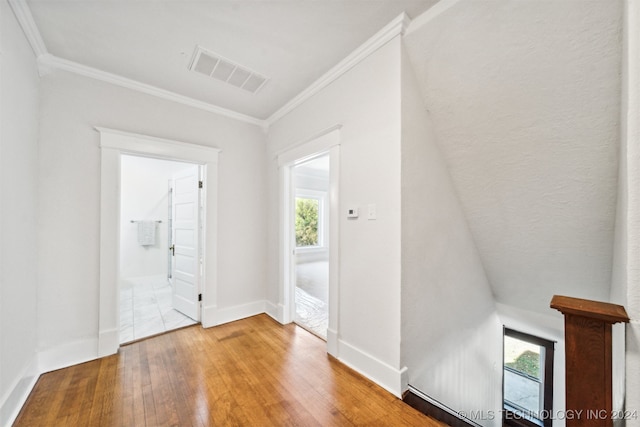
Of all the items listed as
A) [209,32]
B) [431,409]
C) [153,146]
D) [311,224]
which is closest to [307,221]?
[311,224]

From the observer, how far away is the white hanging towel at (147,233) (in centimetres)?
536

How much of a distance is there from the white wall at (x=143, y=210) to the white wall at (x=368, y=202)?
4.44 meters

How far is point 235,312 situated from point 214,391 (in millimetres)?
1319

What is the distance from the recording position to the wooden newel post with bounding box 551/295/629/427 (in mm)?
801

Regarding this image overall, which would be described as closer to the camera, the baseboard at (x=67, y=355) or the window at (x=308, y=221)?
the baseboard at (x=67, y=355)

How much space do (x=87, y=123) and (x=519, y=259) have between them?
4.45 metres

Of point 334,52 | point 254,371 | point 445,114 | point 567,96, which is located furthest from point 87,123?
point 567,96

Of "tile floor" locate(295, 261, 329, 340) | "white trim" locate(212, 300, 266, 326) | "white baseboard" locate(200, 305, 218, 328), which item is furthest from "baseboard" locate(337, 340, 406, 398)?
"white baseboard" locate(200, 305, 218, 328)

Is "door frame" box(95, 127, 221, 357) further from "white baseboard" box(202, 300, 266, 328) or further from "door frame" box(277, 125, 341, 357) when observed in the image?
"door frame" box(277, 125, 341, 357)

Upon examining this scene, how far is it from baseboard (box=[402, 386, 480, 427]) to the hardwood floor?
0.06 meters

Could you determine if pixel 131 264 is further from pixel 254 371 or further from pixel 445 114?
pixel 445 114

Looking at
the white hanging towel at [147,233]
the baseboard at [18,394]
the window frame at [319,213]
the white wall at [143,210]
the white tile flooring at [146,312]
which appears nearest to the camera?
the baseboard at [18,394]

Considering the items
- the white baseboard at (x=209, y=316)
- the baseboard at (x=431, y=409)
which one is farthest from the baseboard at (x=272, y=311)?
the baseboard at (x=431, y=409)

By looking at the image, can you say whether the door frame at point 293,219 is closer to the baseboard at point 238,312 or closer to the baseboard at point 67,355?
the baseboard at point 238,312
